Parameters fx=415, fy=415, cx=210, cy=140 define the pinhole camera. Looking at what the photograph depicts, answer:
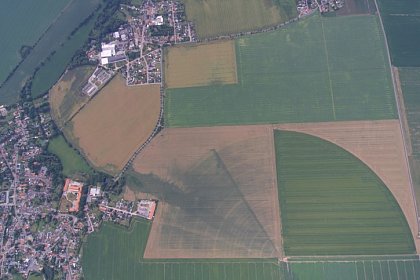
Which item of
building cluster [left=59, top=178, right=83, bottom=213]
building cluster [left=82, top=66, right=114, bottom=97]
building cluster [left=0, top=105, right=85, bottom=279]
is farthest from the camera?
building cluster [left=82, top=66, right=114, bottom=97]

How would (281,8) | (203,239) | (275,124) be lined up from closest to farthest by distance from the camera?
(203,239) < (275,124) < (281,8)

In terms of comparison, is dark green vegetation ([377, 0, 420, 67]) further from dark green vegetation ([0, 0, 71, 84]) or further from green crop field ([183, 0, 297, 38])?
dark green vegetation ([0, 0, 71, 84])

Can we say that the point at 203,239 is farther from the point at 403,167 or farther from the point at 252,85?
the point at 403,167

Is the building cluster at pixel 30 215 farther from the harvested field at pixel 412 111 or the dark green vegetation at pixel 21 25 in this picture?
the harvested field at pixel 412 111

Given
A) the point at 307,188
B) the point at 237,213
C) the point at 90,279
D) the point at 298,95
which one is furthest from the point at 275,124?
the point at 90,279

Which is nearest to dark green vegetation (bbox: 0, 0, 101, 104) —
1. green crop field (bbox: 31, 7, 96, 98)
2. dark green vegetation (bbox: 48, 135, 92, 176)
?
green crop field (bbox: 31, 7, 96, 98)

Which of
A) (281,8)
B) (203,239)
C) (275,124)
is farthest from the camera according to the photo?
(281,8)

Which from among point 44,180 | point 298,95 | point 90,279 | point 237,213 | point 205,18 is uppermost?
point 205,18

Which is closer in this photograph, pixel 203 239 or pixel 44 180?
pixel 203 239
